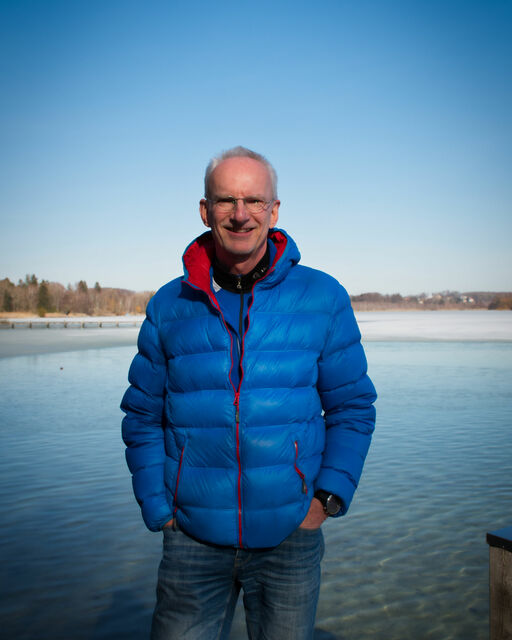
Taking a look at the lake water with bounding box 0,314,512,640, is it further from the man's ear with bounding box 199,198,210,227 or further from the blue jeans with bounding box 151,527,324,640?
the man's ear with bounding box 199,198,210,227

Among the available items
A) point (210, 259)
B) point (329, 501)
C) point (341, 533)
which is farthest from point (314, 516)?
point (341, 533)

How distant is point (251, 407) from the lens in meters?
2.01

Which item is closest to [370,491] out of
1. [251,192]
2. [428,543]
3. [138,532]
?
[428,543]

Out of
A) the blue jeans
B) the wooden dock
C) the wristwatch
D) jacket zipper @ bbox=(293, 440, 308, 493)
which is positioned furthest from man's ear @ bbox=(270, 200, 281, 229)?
the wooden dock

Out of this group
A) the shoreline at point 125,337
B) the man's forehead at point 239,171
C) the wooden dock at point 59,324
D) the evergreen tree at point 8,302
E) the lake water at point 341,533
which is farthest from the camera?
the evergreen tree at point 8,302

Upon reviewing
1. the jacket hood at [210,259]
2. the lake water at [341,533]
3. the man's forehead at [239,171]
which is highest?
the man's forehead at [239,171]

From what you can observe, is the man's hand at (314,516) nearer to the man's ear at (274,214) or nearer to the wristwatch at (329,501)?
the wristwatch at (329,501)

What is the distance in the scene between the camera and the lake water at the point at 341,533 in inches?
150

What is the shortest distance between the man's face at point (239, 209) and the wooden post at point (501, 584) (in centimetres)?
128

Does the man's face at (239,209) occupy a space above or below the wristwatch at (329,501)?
above

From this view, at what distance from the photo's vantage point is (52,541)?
5.05 meters

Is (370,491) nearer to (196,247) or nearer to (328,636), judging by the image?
(328,636)

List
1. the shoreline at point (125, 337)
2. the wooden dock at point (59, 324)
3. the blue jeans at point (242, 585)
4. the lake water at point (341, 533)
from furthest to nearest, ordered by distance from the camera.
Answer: the wooden dock at point (59, 324), the shoreline at point (125, 337), the lake water at point (341, 533), the blue jeans at point (242, 585)

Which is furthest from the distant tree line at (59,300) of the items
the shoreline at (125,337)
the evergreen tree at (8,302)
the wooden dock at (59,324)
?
the shoreline at (125,337)
